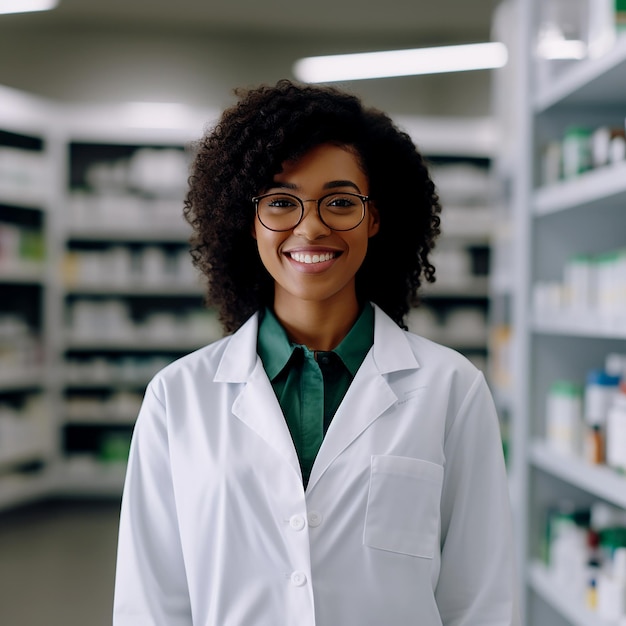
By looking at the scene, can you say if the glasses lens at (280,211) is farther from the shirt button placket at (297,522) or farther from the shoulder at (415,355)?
the shirt button placket at (297,522)

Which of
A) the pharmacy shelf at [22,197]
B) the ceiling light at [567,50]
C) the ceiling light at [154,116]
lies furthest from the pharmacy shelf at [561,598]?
the ceiling light at [154,116]

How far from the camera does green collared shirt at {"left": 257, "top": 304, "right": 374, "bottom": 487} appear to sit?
131 centimetres

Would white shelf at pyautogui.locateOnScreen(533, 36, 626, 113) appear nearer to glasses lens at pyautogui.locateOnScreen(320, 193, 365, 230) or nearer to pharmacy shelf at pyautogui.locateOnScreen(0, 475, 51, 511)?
glasses lens at pyautogui.locateOnScreen(320, 193, 365, 230)

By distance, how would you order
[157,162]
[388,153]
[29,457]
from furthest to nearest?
1. [157,162]
2. [29,457]
3. [388,153]

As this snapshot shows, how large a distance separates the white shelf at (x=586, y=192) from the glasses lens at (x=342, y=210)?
122 centimetres

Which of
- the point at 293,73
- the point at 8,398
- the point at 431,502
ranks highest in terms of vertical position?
the point at 293,73

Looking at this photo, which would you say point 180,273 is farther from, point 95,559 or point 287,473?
point 287,473

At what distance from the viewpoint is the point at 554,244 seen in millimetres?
2996

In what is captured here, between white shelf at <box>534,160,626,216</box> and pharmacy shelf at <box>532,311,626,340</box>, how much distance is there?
0.39m

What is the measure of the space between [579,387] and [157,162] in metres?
4.61

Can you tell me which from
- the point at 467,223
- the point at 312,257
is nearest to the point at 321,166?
the point at 312,257

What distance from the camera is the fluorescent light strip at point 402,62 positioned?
6.87 metres

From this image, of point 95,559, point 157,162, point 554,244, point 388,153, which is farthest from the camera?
point 157,162

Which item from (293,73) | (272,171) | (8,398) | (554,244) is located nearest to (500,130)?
(554,244)
